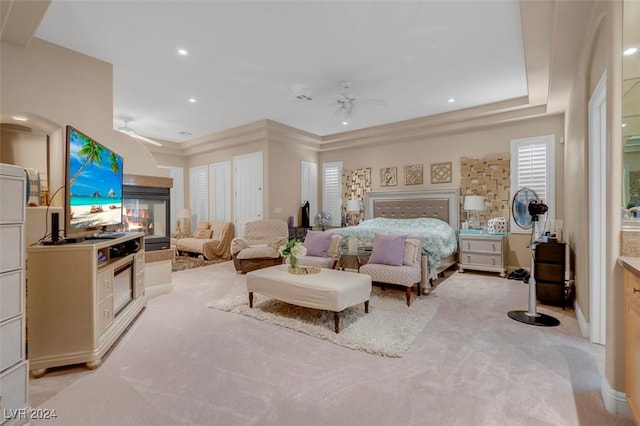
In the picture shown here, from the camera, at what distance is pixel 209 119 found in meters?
5.99

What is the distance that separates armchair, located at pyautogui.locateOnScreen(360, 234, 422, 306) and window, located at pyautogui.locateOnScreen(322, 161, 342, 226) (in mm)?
3581

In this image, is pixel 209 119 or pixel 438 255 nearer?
pixel 438 255

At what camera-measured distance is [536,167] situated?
5082 millimetres

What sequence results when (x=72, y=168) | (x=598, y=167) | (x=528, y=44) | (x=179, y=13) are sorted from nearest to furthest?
1. (x=72, y=168)
2. (x=598, y=167)
3. (x=179, y=13)
4. (x=528, y=44)

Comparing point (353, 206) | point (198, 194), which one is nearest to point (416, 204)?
point (353, 206)

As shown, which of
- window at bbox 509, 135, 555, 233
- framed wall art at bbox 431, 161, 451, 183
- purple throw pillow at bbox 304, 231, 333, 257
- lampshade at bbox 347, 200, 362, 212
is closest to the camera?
purple throw pillow at bbox 304, 231, 333, 257

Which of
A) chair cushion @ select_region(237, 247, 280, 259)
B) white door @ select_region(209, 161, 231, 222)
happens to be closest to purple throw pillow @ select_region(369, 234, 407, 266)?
chair cushion @ select_region(237, 247, 280, 259)

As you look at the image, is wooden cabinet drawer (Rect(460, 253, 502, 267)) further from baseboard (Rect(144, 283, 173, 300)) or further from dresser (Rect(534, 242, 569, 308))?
baseboard (Rect(144, 283, 173, 300))

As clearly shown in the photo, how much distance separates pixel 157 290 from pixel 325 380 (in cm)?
298

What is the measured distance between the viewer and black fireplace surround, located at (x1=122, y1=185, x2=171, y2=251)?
13.0ft

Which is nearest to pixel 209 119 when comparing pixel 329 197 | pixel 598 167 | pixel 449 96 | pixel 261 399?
pixel 329 197

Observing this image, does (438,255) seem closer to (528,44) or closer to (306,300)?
(306,300)

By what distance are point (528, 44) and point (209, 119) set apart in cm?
526

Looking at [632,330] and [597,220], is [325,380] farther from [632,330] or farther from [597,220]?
[597,220]
